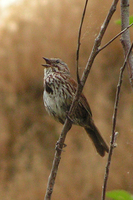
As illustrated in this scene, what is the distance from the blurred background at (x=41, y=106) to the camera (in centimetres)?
478

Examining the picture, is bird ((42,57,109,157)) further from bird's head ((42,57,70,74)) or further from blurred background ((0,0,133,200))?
blurred background ((0,0,133,200))

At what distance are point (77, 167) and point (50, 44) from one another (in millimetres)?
1705

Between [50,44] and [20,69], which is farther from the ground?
[50,44]

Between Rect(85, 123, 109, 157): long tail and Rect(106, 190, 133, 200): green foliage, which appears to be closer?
Rect(106, 190, 133, 200): green foliage

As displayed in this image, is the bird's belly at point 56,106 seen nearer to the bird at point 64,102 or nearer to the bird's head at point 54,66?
the bird at point 64,102

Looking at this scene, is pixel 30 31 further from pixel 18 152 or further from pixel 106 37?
pixel 18 152

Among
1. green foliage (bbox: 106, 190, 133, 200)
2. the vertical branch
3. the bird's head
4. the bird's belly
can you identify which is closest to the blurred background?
the bird's head

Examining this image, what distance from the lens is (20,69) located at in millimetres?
4930

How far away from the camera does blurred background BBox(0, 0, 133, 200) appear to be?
4781 millimetres

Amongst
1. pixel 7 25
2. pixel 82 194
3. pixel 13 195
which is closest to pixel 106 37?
pixel 7 25

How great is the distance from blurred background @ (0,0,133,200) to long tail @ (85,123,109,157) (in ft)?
6.92

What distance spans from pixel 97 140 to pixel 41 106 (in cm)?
251

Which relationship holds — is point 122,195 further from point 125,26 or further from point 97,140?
point 97,140

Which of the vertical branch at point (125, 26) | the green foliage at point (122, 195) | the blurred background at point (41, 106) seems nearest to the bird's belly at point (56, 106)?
the vertical branch at point (125, 26)
